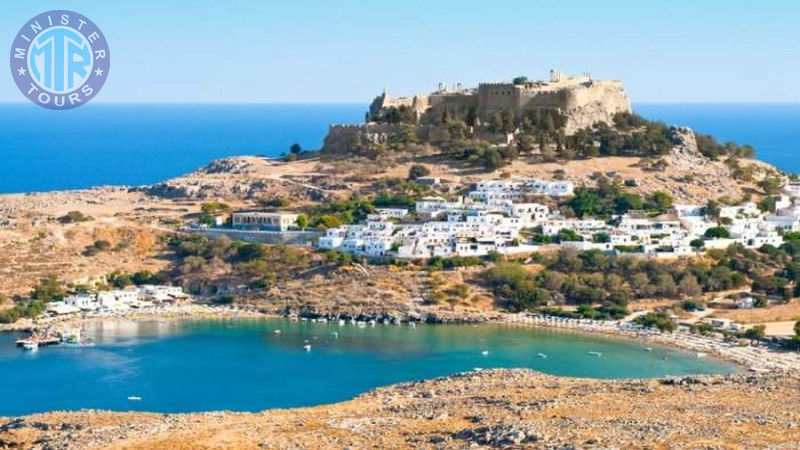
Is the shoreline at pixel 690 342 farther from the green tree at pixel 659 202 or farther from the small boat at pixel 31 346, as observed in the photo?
the small boat at pixel 31 346

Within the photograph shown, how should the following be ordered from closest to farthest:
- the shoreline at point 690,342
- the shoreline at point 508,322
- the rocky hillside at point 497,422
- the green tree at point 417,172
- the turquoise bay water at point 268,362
A: the rocky hillside at point 497,422 < the turquoise bay water at point 268,362 < the shoreline at point 690,342 < the shoreline at point 508,322 < the green tree at point 417,172

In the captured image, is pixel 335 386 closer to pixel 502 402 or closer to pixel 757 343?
pixel 502 402

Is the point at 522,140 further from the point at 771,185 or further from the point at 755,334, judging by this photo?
the point at 755,334

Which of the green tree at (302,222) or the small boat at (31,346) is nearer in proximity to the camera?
the small boat at (31,346)

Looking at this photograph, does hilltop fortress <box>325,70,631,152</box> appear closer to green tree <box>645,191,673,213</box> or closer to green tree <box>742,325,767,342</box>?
green tree <box>645,191,673,213</box>

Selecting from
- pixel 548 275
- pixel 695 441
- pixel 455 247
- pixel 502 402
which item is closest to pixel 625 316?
pixel 548 275

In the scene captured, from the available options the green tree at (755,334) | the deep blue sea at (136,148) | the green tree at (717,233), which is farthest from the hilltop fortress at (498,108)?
the deep blue sea at (136,148)
